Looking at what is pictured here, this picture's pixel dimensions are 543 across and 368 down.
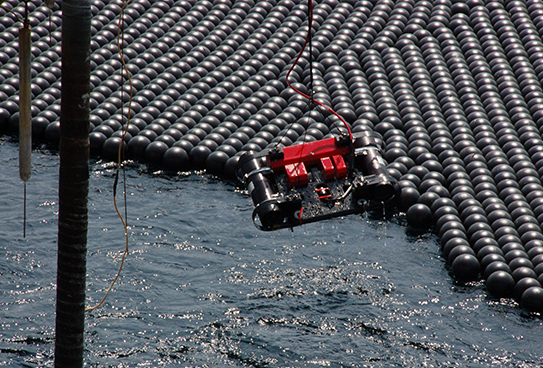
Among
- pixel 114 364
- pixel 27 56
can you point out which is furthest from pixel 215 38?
pixel 27 56

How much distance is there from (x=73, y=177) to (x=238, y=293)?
1064 centimetres

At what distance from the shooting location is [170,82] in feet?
91.0

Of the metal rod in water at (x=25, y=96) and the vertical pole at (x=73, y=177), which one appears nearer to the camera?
the vertical pole at (x=73, y=177)

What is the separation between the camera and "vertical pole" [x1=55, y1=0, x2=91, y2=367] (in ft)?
31.1

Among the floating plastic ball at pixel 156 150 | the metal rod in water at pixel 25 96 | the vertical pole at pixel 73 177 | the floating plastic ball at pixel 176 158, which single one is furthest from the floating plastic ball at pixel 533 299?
the metal rod in water at pixel 25 96

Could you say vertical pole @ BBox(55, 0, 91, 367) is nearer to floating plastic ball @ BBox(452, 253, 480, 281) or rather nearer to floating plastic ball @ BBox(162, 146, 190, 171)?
floating plastic ball @ BBox(452, 253, 480, 281)

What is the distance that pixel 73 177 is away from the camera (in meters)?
10.1

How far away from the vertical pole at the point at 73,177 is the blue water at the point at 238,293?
6.96 metres

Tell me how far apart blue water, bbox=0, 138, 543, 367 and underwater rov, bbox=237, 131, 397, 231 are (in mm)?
5113

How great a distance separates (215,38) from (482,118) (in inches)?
424

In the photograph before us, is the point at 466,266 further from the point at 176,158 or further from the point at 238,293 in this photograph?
the point at 176,158

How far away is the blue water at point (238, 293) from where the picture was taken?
17953mm

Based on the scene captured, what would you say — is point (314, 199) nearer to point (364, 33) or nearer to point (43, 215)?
point (43, 215)

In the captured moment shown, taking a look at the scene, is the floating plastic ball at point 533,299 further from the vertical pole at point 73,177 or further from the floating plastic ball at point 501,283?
the vertical pole at point 73,177
